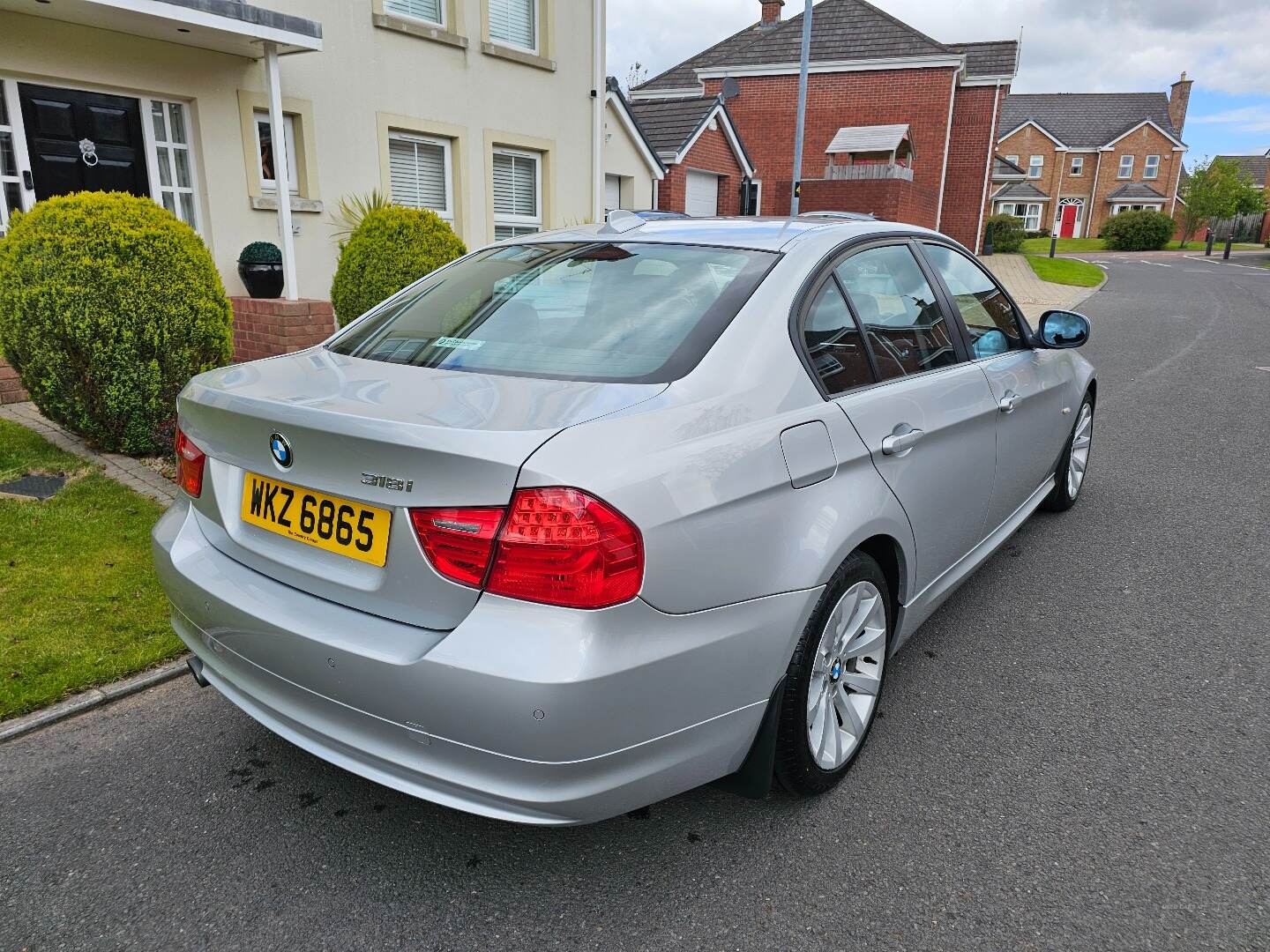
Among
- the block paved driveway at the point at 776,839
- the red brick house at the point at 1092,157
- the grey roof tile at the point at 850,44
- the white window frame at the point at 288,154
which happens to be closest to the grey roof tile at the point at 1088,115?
the red brick house at the point at 1092,157

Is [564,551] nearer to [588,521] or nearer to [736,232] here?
[588,521]

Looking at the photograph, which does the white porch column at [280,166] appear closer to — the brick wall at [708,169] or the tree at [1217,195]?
the brick wall at [708,169]

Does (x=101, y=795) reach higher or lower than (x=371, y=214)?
lower

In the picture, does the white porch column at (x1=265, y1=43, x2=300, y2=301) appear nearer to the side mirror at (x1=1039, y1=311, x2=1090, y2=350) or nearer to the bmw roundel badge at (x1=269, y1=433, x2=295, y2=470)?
the side mirror at (x1=1039, y1=311, x2=1090, y2=350)

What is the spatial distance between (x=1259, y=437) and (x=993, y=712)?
Result: 574 centimetres

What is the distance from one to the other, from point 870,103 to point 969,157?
14.2ft

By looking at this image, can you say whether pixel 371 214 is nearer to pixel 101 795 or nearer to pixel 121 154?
pixel 121 154

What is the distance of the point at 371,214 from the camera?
8.55m

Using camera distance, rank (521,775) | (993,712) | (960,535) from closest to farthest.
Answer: (521,775), (993,712), (960,535)

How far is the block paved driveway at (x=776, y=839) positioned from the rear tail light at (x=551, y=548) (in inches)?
35.2

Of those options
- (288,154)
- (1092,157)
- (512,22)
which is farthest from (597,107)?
(1092,157)

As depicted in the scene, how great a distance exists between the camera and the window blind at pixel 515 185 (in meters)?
12.8

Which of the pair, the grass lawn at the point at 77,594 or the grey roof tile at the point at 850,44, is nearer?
the grass lawn at the point at 77,594

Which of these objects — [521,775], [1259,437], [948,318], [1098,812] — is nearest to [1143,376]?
[1259,437]
